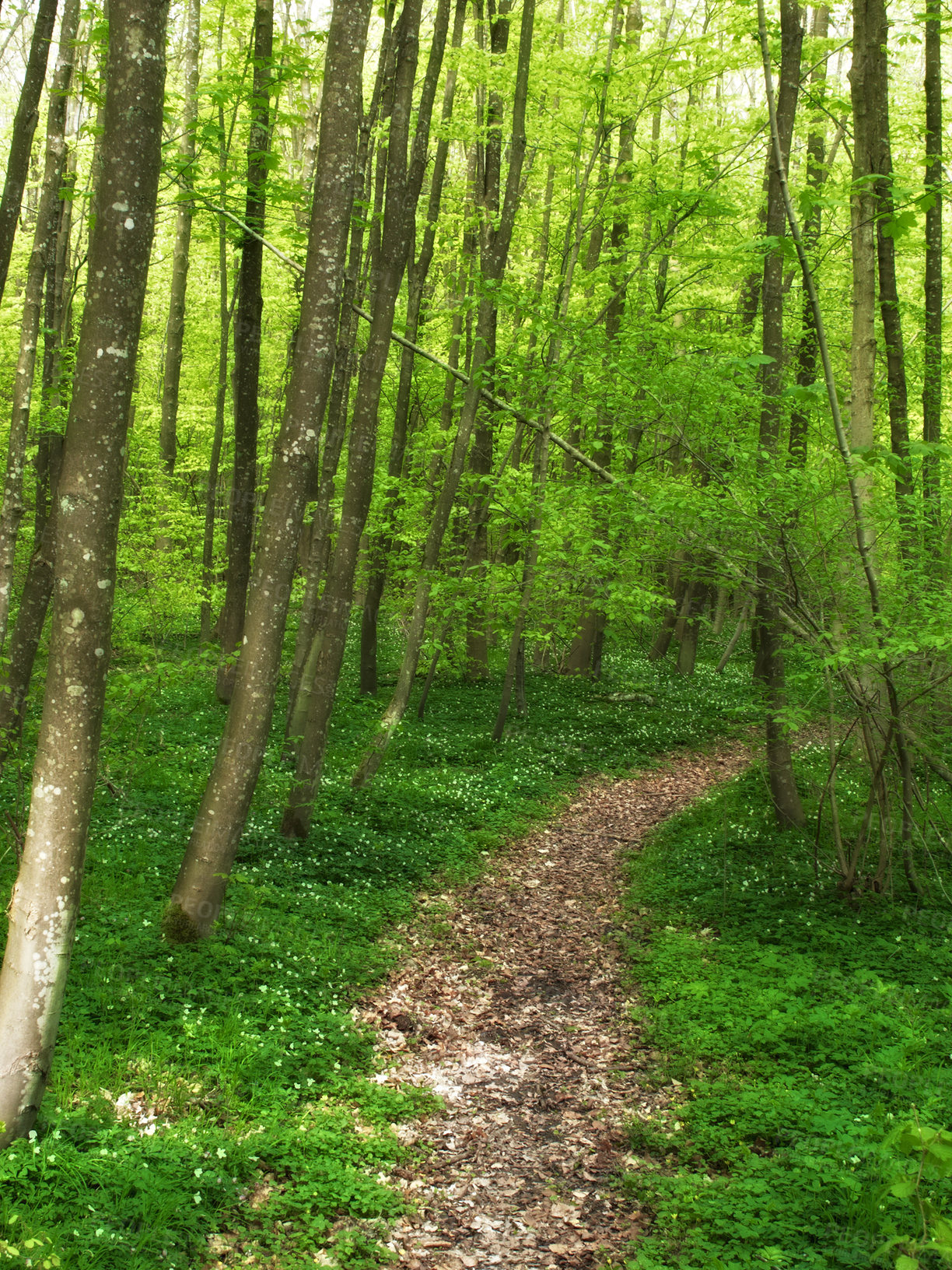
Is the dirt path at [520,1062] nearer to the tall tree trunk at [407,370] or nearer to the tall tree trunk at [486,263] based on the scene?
the tall tree trunk at [486,263]

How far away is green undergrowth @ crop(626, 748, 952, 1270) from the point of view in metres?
4.13

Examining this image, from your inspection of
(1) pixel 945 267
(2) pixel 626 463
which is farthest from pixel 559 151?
(1) pixel 945 267

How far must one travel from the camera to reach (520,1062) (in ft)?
20.2

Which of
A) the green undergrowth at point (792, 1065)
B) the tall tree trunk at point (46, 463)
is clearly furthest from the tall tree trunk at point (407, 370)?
the green undergrowth at point (792, 1065)

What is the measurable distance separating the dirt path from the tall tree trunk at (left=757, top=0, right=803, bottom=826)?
2.37 m

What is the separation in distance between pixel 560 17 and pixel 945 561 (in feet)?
69.5

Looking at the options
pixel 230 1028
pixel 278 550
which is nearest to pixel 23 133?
pixel 278 550

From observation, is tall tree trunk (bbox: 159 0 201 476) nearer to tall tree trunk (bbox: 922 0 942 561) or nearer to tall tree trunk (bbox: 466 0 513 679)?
tall tree trunk (bbox: 466 0 513 679)

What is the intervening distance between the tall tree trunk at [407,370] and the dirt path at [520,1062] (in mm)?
7272

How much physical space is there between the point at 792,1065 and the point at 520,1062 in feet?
6.29

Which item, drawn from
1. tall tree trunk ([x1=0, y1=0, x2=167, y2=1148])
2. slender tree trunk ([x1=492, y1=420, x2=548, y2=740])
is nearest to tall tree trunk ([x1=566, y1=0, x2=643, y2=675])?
slender tree trunk ([x1=492, y1=420, x2=548, y2=740])

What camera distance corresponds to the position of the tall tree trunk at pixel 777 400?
898 centimetres

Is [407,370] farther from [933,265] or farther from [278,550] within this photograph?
[933,265]

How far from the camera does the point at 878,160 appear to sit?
9359 millimetres
